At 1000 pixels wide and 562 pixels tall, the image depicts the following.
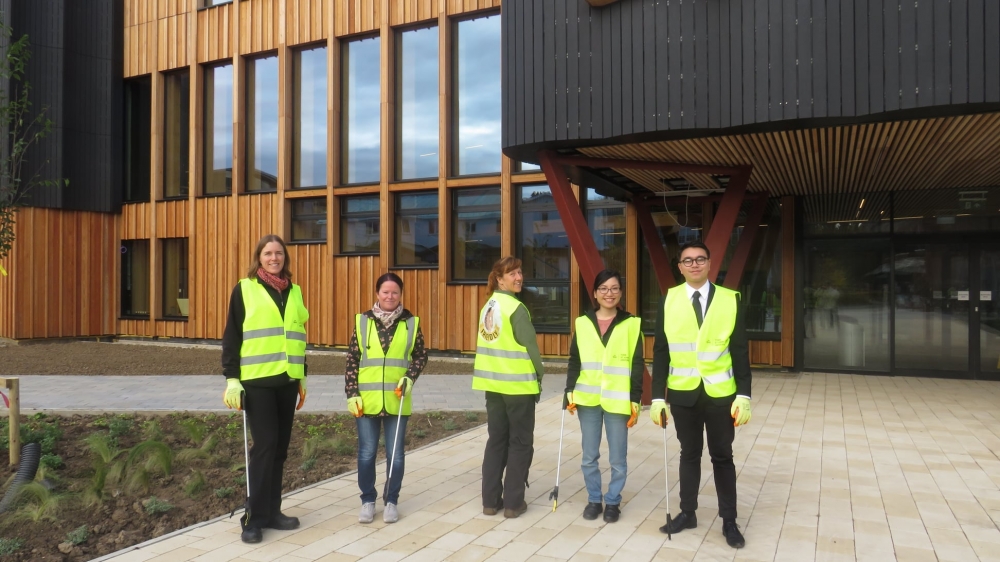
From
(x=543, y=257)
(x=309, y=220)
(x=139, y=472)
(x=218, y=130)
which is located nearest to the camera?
(x=139, y=472)

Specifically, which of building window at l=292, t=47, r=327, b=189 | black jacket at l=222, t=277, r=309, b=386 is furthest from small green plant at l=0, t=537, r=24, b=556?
building window at l=292, t=47, r=327, b=189

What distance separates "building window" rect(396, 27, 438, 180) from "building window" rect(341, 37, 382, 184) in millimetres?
560

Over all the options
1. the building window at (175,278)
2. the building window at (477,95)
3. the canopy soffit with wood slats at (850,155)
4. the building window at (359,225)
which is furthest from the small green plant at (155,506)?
the building window at (175,278)

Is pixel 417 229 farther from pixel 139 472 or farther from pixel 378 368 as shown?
pixel 378 368

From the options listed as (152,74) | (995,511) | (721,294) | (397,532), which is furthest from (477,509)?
(152,74)

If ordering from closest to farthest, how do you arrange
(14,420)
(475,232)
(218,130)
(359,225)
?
(14,420) < (475,232) < (359,225) < (218,130)

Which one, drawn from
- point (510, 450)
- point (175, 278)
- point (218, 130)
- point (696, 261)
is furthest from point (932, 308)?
point (175, 278)

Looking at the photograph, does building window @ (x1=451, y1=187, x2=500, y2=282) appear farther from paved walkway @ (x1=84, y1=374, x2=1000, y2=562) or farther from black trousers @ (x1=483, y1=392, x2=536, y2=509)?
black trousers @ (x1=483, y1=392, x2=536, y2=509)

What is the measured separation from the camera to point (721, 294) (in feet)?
14.3

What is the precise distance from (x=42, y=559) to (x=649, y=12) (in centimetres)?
737

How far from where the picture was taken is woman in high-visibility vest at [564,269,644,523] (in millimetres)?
4715

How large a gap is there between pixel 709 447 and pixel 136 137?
17647mm

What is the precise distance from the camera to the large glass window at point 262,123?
1584 centimetres

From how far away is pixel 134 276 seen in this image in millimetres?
17953
